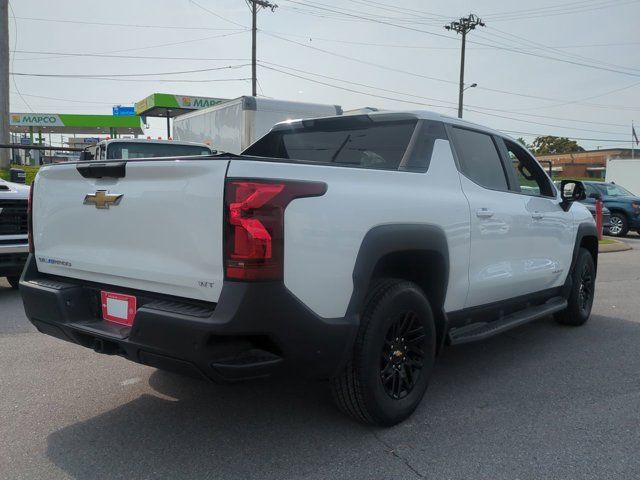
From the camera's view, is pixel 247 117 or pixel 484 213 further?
pixel 247 117

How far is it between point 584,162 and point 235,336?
265ft

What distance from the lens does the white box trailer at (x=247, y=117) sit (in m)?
12.5

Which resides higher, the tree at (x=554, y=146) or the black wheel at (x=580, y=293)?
the tree at (x=554, y=146)

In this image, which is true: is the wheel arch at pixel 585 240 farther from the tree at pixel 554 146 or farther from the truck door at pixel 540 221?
the tree at pixel 554 146

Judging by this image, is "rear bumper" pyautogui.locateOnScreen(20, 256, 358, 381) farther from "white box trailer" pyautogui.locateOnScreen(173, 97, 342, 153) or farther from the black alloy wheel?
"white box trailer" pyautogui.locateOnScreen(173, 97, 342, 153)

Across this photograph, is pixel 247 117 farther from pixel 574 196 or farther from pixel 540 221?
pixel 540 221

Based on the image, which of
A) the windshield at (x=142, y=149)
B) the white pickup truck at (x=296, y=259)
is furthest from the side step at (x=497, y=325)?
the windshield at (x=142, y=149)

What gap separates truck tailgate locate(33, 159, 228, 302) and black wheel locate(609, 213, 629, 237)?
17.6 meters

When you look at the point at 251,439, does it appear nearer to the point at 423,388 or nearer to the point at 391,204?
the point at 423,388

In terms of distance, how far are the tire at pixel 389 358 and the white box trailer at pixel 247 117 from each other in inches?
→ 376

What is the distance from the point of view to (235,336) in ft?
8.64

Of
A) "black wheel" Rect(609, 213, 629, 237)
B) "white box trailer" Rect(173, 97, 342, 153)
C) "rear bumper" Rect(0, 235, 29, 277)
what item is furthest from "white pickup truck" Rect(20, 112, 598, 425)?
"black wheel" Rect(609, 213, 629, 237)

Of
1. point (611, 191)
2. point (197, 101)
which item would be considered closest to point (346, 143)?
point (611, 191)

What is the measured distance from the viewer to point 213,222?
→ 2596 mm
